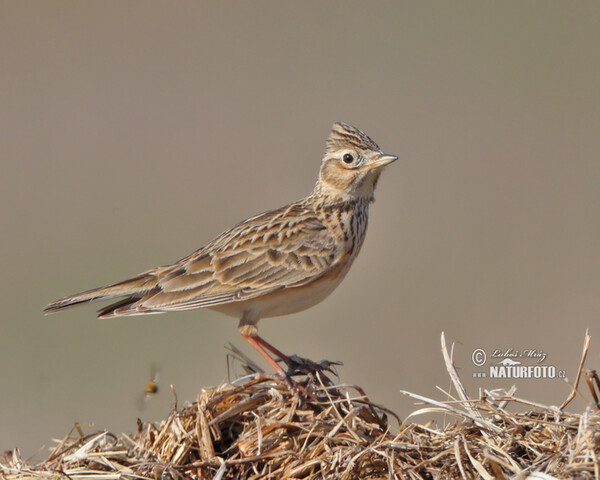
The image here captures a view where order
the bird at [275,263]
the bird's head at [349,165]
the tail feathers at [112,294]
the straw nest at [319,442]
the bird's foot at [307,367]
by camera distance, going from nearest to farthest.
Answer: the straw nest at [319,442]
the bird's foot at [307,367]
the tail feathers at [112,294]
the bird at [275,263]
the bird's head at [349,165]

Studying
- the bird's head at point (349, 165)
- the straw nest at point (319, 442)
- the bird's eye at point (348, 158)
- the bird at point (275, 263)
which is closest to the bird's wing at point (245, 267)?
the bird at point (275, 263)

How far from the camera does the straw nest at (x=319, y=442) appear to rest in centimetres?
366

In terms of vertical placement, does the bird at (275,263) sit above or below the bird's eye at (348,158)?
below

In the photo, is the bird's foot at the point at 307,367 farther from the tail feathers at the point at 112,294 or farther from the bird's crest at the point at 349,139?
the bird's crest at the point at 349,139

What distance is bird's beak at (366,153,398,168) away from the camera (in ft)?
21.8

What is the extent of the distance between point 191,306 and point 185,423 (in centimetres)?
195

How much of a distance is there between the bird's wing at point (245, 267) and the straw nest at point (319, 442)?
1720 mm

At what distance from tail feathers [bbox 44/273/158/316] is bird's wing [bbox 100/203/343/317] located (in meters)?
0.02

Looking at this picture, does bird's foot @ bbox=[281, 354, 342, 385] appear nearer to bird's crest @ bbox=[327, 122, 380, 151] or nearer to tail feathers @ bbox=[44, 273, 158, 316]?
tail feathers @ bbox=[44, 273, 158, 316]

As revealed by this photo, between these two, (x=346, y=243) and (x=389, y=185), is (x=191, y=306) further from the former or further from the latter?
(x=389, y=185)

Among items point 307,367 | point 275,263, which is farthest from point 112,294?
point 307,367

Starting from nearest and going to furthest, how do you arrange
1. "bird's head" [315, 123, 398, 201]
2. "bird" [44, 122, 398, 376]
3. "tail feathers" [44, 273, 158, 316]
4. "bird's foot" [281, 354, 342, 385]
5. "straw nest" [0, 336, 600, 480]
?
1. "straw nest" [0, 336, 600, 480]
2. "bird's foot" [281, 354, 342, 385]
3. "tail feathers" [44, 273, 158, 316]
4. "bird" [44, 122, 398, 376]
5. "bird's head" [315, 123, 398, 201]

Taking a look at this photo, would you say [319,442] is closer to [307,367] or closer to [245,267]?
[307,367]

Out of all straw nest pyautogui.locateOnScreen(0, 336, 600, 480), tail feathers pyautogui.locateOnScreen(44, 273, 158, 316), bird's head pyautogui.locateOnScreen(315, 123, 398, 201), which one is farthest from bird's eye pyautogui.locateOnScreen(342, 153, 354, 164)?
straw nest pyautogui.locateOnScreen(0, 336, 600, 480)
